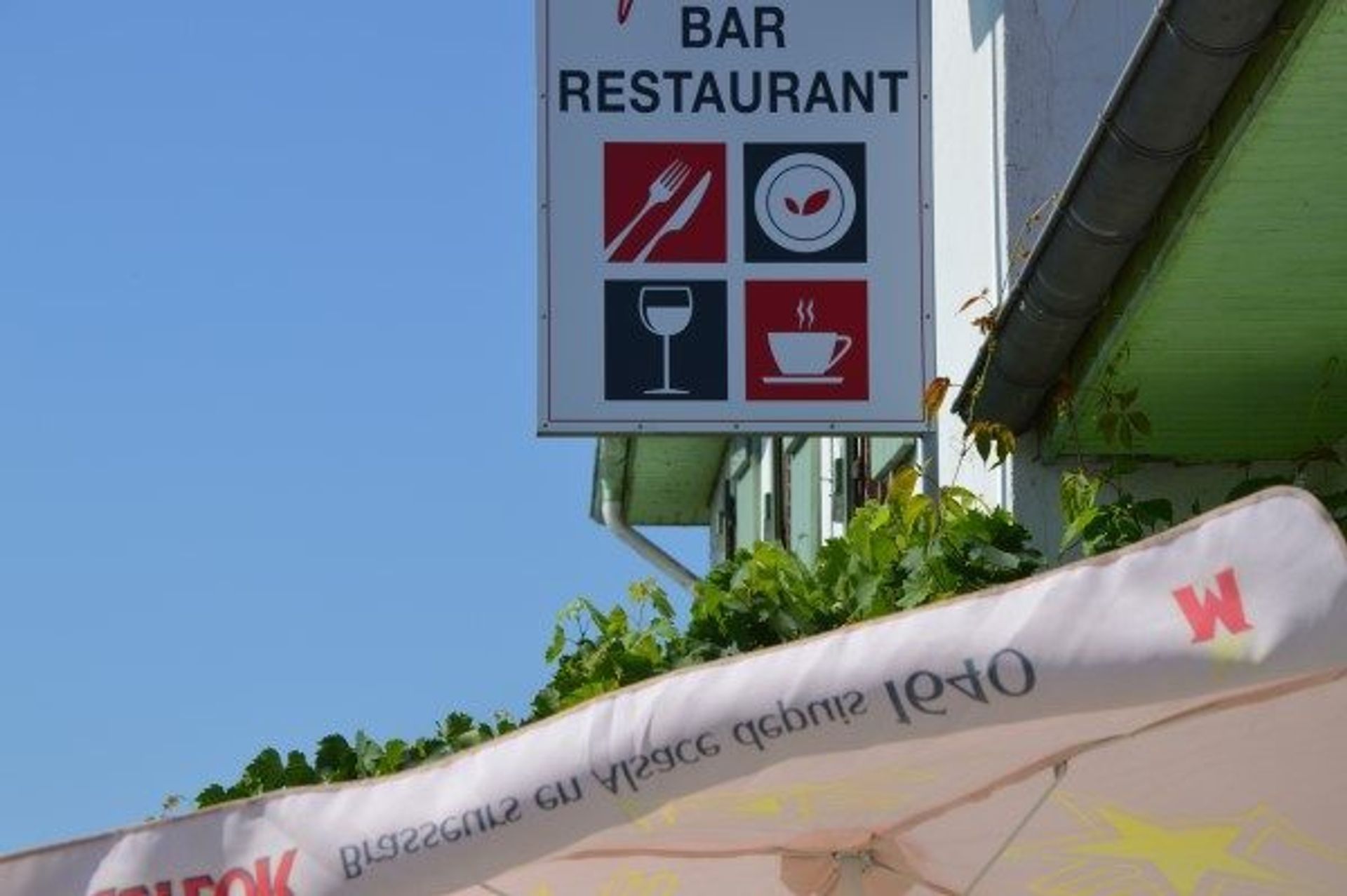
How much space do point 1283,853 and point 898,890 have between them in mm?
606

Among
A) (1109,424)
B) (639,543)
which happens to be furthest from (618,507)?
(1109,424)

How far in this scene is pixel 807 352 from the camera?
9.27 metres

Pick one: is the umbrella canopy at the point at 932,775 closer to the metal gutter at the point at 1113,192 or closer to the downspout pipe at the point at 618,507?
the metal gutter at the point at 1113,192

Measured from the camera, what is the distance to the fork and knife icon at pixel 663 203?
9320 mm

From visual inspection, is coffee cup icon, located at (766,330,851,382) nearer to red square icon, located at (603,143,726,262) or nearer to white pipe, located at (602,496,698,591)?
red square icon, located at (603,143,726,262)

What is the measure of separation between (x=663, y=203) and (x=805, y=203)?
1.28 feet

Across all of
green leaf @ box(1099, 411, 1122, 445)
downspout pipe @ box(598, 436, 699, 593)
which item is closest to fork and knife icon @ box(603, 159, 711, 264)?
green leaf @ box(1099, 411, 1122, 445)

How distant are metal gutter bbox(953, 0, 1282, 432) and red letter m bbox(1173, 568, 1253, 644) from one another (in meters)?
2.10

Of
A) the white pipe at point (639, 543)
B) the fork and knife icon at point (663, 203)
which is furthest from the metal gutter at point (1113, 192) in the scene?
the white pipe at point (639, 543)

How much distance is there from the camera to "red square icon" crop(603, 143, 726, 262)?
9.33 meters

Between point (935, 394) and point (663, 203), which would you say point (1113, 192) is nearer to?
point (935, 394)

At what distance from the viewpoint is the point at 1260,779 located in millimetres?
4789

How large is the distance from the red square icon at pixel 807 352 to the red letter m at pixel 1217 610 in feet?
17.5

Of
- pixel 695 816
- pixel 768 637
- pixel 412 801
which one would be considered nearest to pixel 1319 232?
pixel 768 637
